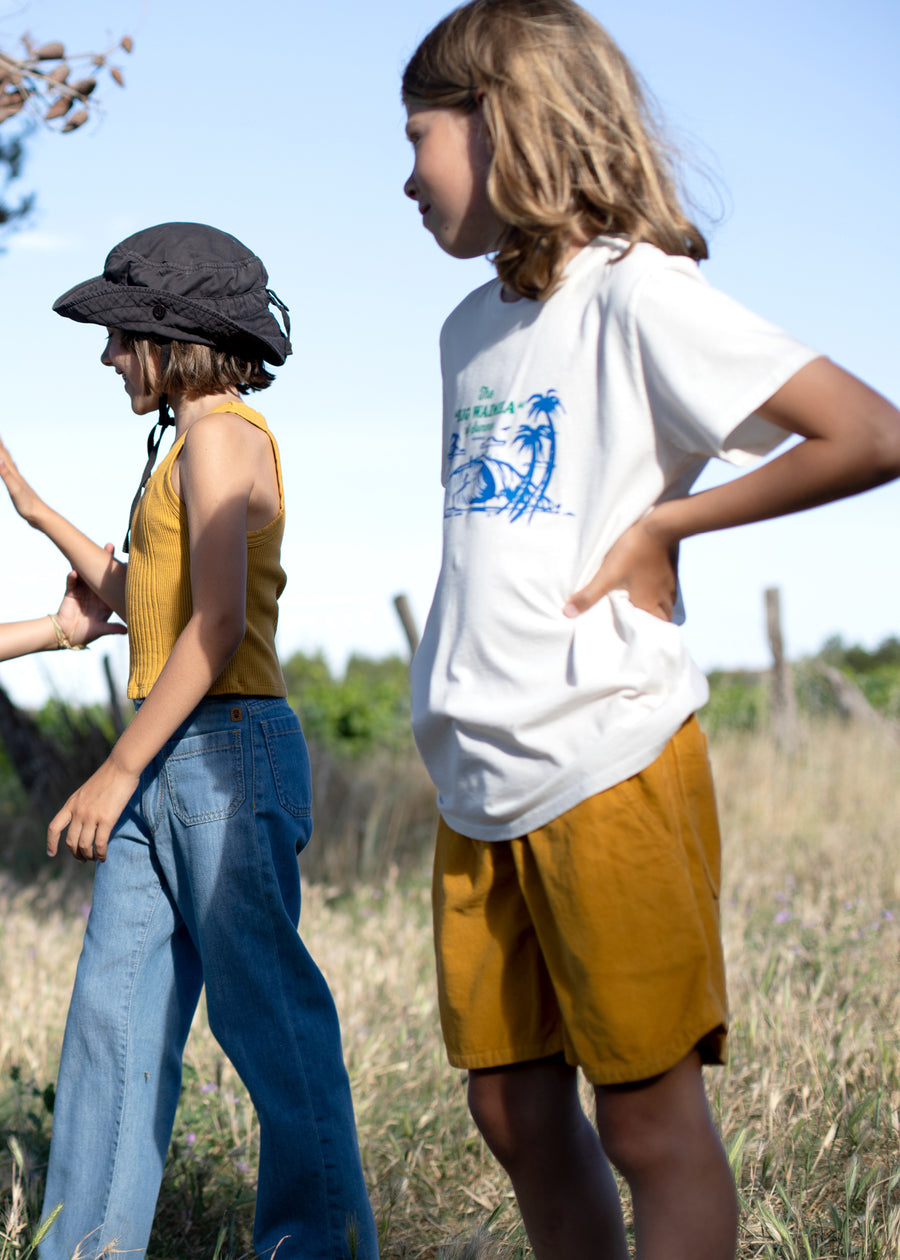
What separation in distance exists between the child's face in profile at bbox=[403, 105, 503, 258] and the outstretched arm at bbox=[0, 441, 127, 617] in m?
1.01

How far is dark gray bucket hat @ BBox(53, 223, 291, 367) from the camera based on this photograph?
6.33 feet

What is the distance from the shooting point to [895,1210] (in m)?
1.99

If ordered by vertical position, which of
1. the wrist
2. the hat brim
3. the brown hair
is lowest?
the wrist

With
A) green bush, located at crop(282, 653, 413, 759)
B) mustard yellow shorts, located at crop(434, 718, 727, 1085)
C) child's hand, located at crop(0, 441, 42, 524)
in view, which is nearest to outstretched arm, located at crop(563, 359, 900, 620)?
mustard yellow shorts, located at crop(434, 718, 727, 1085)

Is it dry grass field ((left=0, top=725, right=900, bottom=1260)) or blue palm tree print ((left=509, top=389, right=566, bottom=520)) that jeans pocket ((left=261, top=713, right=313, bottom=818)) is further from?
dry grass field ((left=0, top=725, right=900, bottom=1260))

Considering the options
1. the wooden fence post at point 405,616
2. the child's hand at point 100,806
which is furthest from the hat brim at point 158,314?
the wooden fence post at point 405,616

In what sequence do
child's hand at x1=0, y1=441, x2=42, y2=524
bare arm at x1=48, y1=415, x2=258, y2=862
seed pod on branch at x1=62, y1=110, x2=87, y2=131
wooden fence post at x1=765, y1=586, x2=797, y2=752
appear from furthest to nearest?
wooden fence post at x1=765, y1=586, x2=797, y2=752 → seed pod on branch at x1=62, y1=110, x2=87, y2=131 → child's hand at x1=0, y1=441, x2=42, y2=524 → bare arm at x1=48, y1=415, x2=258, y2=862

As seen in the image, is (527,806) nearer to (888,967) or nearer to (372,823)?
(888,967)

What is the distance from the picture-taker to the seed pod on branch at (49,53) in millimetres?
3068

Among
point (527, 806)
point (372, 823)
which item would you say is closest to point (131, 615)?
point (527, 806)

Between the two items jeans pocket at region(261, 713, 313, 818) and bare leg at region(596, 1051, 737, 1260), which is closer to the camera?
bare leg at region(596, 1051, 737, 1260)

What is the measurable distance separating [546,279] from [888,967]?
3189mm

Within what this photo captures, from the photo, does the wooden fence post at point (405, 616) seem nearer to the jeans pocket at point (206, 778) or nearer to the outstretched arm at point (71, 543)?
the outstretched arm at point (71, 543)

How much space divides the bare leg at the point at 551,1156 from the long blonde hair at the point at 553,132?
970mm
